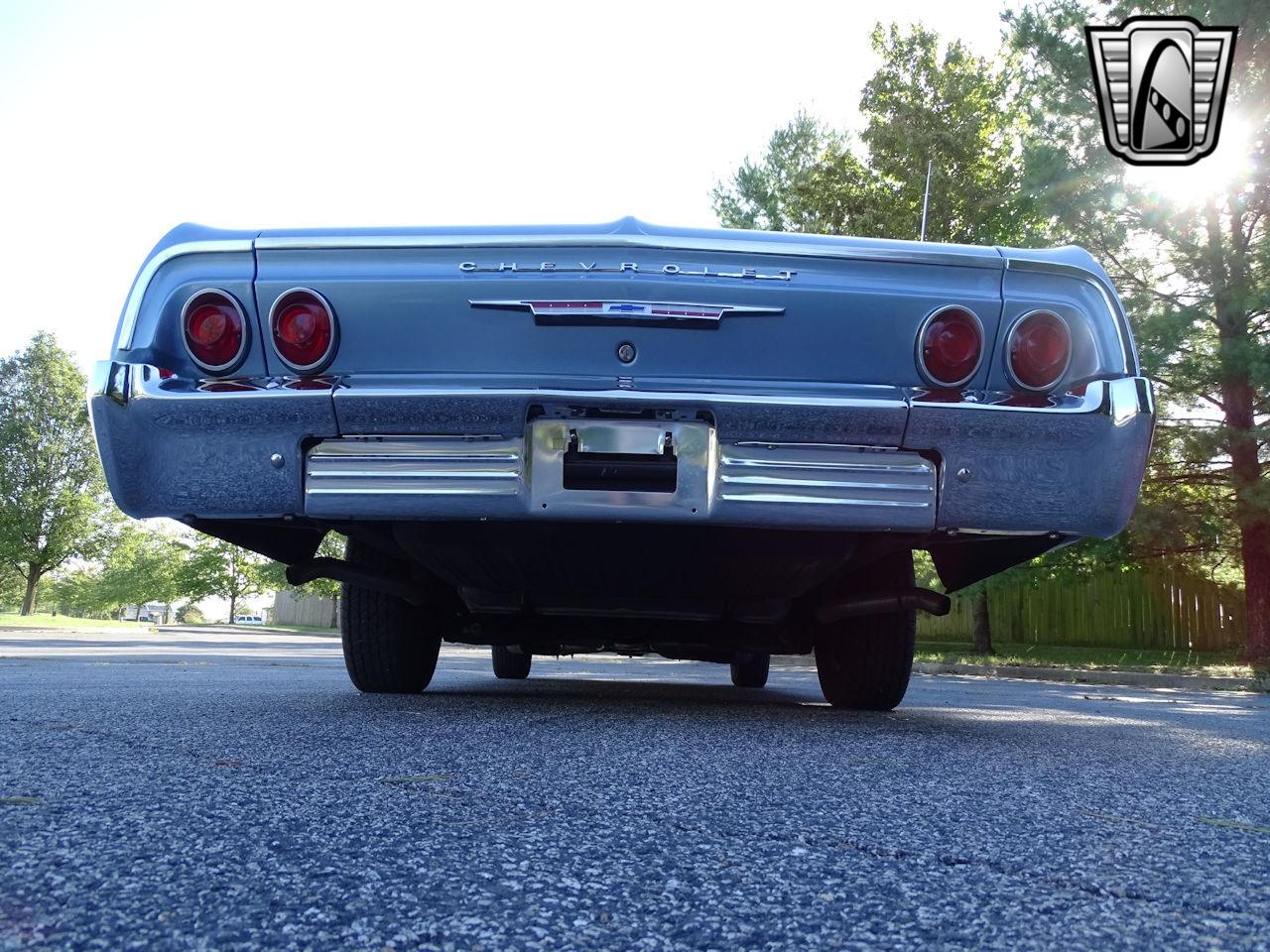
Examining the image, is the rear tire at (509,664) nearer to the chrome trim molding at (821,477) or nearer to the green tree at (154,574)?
the chrome trim molding at (821,477)

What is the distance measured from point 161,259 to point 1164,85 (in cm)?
1346

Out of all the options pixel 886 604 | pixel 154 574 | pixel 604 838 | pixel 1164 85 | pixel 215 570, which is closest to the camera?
pixel 604 838

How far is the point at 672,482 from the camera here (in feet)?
8.43

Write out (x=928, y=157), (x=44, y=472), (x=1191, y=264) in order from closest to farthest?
(x=1191, y=264) < (x=928, y=157) < (x=44, y=472)

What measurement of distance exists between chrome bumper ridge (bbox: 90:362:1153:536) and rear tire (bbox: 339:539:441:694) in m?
0.87

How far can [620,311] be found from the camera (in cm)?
268

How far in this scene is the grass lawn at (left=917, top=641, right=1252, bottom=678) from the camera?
12794 mm

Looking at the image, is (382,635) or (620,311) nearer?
(620,311)

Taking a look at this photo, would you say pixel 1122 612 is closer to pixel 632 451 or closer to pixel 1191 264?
pixel 1191 264

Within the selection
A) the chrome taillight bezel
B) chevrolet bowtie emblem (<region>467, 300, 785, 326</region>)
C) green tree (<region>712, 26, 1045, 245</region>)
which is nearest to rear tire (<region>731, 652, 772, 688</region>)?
chevrolet bowtie emblem (<region>467, 300, 785, 326</region>)

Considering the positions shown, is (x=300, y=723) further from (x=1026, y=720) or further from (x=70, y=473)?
(x=70, y=473)

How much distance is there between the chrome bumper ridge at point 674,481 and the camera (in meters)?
2.56

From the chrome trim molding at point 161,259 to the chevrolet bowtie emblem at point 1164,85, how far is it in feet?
40.9

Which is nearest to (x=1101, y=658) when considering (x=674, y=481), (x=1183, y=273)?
(x=1183, y=273)
